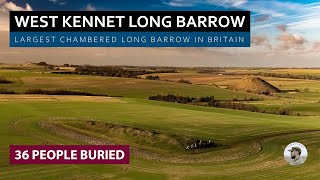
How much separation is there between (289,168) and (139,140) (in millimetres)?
10790

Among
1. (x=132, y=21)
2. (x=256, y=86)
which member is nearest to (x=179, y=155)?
(x=132, y=21)

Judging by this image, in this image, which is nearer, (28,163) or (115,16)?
(28,163)

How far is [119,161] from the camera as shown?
26844mm

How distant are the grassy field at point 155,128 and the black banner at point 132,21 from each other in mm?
8202

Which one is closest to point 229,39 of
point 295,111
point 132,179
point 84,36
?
point 84,36

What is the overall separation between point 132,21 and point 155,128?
34.4 feet

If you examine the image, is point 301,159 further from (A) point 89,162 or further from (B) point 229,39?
(A) point 89,162

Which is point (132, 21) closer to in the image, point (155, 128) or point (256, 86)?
point (155, 128)

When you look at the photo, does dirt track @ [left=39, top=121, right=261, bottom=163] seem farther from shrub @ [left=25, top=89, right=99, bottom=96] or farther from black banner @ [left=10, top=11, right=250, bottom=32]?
shrub @ [left=25, top=89, right=99, bottom=96]

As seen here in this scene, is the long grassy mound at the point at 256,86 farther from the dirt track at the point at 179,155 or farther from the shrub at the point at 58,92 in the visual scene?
the dirt track at the point at 179,155

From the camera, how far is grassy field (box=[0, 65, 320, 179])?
2594 cm

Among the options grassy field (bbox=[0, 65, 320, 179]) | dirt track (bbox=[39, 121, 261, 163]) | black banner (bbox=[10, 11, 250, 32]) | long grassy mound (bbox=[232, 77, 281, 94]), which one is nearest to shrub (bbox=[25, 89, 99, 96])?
grassy field (bbox=[0, 65, 320, 179])

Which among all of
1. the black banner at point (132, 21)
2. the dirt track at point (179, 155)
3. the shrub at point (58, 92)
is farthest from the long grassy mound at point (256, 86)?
the black banner at point (132, 21)

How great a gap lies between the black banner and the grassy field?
8202mm
